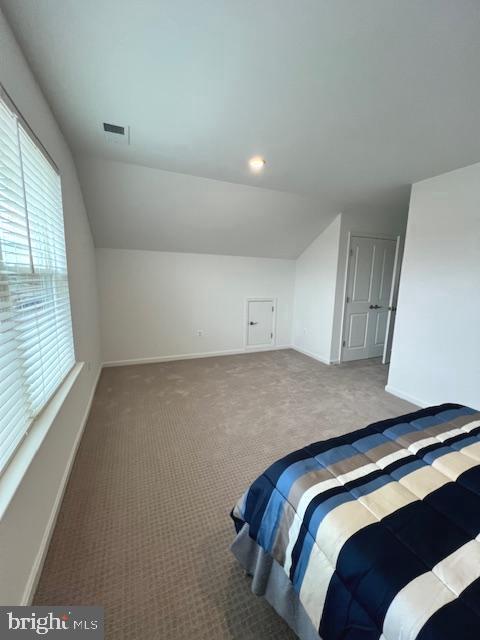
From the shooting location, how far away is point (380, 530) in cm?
81

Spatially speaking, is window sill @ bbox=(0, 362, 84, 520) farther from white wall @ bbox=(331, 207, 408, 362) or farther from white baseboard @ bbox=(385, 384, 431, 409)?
white wall @ bbox=(331, 207, 408, 362)

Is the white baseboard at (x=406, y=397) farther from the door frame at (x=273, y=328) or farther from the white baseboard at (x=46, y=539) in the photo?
the white baseboard at (x=46, y=539)

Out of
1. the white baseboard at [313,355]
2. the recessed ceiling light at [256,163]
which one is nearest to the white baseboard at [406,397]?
the white baseboard at [313,355]

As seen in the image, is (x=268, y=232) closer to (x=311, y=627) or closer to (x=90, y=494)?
(x=90, y=494)

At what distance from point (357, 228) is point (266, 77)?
3000 millimetres

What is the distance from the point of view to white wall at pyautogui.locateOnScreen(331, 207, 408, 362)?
3877 mm

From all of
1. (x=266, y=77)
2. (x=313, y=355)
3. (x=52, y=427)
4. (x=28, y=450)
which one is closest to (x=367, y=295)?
(x=313, y=355)

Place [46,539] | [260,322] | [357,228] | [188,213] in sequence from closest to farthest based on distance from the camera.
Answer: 1. [46,539]
2. [188,213]
3. [357,228]
4. [260,322]

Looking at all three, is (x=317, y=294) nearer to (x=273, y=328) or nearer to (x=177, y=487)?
(x=273, y=328)

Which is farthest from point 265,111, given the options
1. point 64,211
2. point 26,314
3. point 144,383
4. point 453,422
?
point 144,383

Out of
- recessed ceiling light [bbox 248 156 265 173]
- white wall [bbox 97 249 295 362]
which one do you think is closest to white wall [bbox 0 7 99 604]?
white wall [bbox 97 249 295 362]

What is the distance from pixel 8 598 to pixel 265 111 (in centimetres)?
266

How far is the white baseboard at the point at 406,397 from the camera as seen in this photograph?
2853 mm

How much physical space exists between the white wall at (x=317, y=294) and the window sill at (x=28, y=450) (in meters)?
3.56
